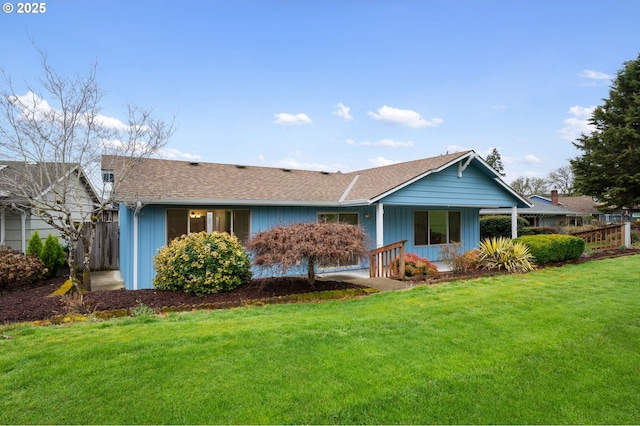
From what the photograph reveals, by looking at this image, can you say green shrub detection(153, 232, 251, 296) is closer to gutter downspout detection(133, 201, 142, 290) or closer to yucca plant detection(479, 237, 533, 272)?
gutter downspout detection(133, 201, 142, 290)

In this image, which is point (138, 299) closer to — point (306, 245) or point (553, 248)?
point (306, 245)

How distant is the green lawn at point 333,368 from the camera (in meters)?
3.10

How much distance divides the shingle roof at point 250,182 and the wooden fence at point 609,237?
8.81 metres

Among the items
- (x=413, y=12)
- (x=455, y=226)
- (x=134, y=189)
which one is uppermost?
(x=413, y=12)

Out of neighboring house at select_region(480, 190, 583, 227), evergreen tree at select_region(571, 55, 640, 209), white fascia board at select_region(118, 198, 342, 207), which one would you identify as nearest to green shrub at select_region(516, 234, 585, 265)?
white fascia board at select_region(118, 198, 342, 207)

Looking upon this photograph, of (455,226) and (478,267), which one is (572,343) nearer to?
(478,267)

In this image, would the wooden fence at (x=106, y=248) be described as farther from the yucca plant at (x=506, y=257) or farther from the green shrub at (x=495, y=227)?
the green shrub at (x=495, y=227)

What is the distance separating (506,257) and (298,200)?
21.5 feet

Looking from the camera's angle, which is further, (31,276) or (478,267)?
(478,267)

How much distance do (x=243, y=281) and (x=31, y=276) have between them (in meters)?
5.92

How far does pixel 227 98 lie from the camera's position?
14.3m

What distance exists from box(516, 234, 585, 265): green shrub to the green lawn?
563cm

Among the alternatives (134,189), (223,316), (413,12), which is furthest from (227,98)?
(223,316)

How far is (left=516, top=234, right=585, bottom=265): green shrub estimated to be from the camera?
11.5 metres
